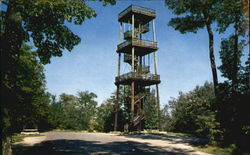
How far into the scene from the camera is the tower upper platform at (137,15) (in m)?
29.2

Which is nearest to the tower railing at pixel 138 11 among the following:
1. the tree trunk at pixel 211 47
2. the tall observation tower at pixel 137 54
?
the tall observation tower at pixel 137 54

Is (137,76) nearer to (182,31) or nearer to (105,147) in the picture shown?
(182,31)

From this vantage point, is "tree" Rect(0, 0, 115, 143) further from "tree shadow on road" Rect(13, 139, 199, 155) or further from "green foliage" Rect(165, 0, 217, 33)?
"green foliage" Rect(165, 0, 217, 33)

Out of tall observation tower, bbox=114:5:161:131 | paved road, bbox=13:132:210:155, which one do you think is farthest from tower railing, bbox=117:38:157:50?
paved road, bbox=13:132:210:155

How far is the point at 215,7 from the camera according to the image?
17.2 meters

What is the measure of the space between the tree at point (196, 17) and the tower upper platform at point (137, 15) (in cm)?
1084

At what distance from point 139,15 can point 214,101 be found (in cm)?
1847

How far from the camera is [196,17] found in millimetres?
18375

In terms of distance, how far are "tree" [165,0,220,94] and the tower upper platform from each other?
35.5 ft

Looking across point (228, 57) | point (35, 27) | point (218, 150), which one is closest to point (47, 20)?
point (35, 27)

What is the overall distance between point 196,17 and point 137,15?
1308 cm

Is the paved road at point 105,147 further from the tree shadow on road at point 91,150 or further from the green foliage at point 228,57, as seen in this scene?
the green foliage at point 228,57

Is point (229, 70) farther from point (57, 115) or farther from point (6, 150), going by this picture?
point (57, 115)

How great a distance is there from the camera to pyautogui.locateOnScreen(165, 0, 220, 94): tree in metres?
17.0
